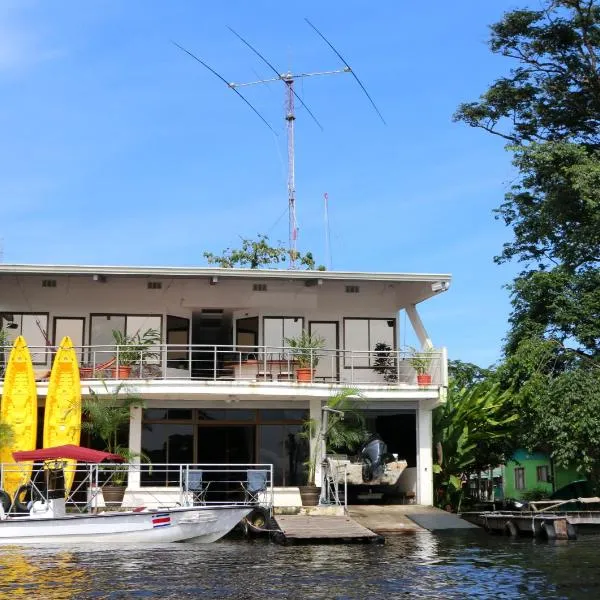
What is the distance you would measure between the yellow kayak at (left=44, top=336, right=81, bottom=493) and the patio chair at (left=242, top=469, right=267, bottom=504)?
14.1 feet

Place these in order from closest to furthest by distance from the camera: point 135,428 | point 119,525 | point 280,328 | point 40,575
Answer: point 40,575
point 119,525
point 135,428
point 280,328

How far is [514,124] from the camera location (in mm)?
29797

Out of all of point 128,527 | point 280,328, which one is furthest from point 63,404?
point 280,328

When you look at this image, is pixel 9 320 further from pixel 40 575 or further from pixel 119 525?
pixel 40 575

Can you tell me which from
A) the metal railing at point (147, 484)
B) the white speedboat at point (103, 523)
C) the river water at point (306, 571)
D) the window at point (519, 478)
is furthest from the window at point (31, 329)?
the window at point (519, 478)

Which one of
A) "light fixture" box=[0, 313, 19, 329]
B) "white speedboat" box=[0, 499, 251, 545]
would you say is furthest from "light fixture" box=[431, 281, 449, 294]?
"light fixture" box=[0, 313, 19, 329]

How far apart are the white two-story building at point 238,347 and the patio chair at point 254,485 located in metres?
1.32

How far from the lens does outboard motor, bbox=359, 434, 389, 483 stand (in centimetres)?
2353

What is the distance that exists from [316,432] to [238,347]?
3.70 metres

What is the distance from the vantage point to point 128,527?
18500 millimetres

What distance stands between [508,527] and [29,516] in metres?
11.2

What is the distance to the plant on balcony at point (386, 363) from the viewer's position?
2608 cm

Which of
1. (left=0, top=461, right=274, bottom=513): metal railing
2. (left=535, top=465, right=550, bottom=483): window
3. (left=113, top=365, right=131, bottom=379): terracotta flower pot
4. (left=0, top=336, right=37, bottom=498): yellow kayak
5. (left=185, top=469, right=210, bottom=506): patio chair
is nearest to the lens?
(left=0, top=461, right=274, bottom=513): metal railing

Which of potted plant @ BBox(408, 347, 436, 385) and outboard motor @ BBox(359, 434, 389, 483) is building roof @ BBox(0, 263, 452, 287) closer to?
potted plant @ BBox(408, 347, 436, 385)
